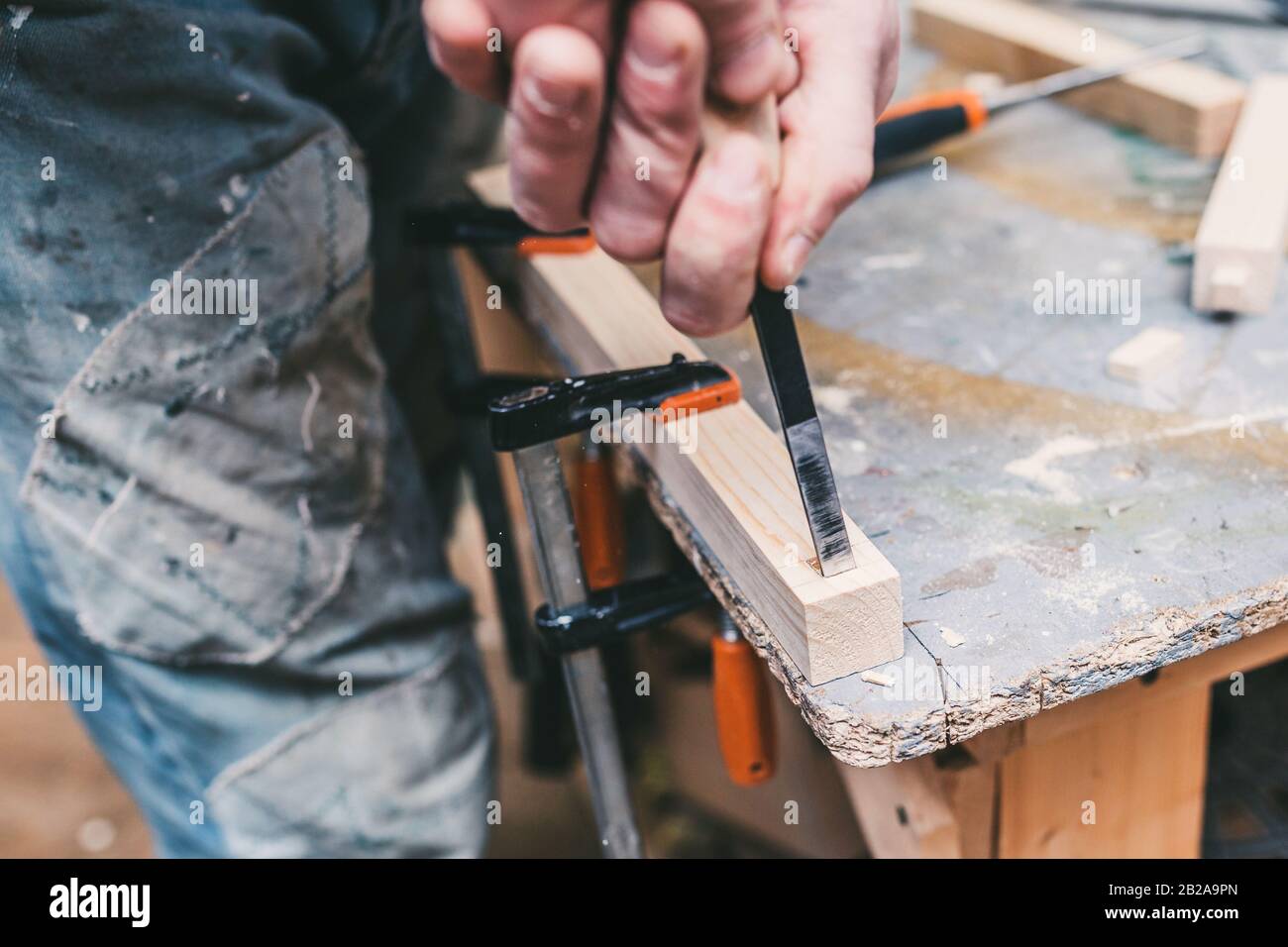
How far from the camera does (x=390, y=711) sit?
1009 millimetres

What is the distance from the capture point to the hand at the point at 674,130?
1.67 feet

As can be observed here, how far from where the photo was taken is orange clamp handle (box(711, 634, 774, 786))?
84 centimetres

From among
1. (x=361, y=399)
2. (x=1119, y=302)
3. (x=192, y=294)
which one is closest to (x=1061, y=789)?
(x=1119, y=302)

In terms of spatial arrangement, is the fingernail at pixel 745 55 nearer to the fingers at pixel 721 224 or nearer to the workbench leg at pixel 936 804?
the fingers at pixel 721 224

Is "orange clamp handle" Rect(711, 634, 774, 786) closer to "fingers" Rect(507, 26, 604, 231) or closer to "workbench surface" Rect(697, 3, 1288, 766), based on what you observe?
"workbench surface" Rect(697, 3, 1288, 766)

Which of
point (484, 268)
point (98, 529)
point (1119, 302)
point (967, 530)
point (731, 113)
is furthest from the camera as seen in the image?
point (484, 268)

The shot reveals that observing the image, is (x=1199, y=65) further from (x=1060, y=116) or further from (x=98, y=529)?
(x=98, y=529)

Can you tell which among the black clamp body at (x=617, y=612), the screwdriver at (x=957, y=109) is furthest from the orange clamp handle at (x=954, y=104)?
the black clamp body at (x=617, y=612)

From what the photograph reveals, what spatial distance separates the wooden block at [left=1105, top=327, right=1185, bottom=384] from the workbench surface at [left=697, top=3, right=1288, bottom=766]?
12mm

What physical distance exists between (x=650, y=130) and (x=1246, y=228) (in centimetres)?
67

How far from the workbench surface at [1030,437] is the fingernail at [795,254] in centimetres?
25

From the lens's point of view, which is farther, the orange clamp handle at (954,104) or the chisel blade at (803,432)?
the orange clamp handle at (954,104)

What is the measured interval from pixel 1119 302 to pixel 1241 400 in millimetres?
176

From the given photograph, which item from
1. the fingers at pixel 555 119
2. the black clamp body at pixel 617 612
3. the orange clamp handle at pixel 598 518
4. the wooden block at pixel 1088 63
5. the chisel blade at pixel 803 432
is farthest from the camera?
the wooden block at pixel 1088 63
